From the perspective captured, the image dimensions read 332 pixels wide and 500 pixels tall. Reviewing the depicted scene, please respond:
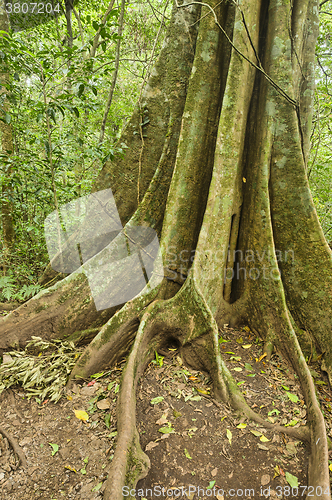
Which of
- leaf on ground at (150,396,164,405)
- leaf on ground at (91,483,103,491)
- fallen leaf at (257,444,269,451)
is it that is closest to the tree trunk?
leaf on ground at (150,396,164,405)

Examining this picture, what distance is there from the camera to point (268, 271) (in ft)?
9.95

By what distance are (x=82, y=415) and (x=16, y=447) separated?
0.51 meters

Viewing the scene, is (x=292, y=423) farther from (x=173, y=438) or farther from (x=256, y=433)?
(x=173, y=438)

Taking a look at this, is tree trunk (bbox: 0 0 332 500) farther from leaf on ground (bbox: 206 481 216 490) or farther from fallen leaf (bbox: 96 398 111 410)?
leaf on ground (bbox: 206 481 216 490)

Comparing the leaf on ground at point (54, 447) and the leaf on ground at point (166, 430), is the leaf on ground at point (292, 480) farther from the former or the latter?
the leaf on ground at point (54, 447)

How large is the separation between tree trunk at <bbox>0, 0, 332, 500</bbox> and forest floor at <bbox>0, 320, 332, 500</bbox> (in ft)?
0.61

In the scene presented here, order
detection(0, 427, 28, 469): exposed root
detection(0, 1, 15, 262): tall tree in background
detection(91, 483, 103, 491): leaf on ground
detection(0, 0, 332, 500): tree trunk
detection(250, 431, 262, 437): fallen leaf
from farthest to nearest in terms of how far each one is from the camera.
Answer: detection(0, 1, 15, 262): tall tree in background, detection(0, 0, 332, 500): tree trunk, detection(250, 431, 262, 437): fallen leaf, detection(0, 427, 28, 469): exposed root, detection(91, 483, 103, 491): leaf on ground

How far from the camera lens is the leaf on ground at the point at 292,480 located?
1.82m

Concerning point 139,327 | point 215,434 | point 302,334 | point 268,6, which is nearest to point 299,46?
point 268,6

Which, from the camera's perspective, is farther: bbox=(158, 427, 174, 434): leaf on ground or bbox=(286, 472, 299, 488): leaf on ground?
bbox=(158, 427, 174, 434): leaf on ground

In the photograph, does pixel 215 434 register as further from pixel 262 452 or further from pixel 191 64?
pixel 191 64

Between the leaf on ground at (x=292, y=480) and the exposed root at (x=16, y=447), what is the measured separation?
72.5 inches

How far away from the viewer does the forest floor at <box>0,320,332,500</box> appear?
1818mm

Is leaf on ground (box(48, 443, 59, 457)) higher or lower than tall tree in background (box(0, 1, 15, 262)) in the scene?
lower
